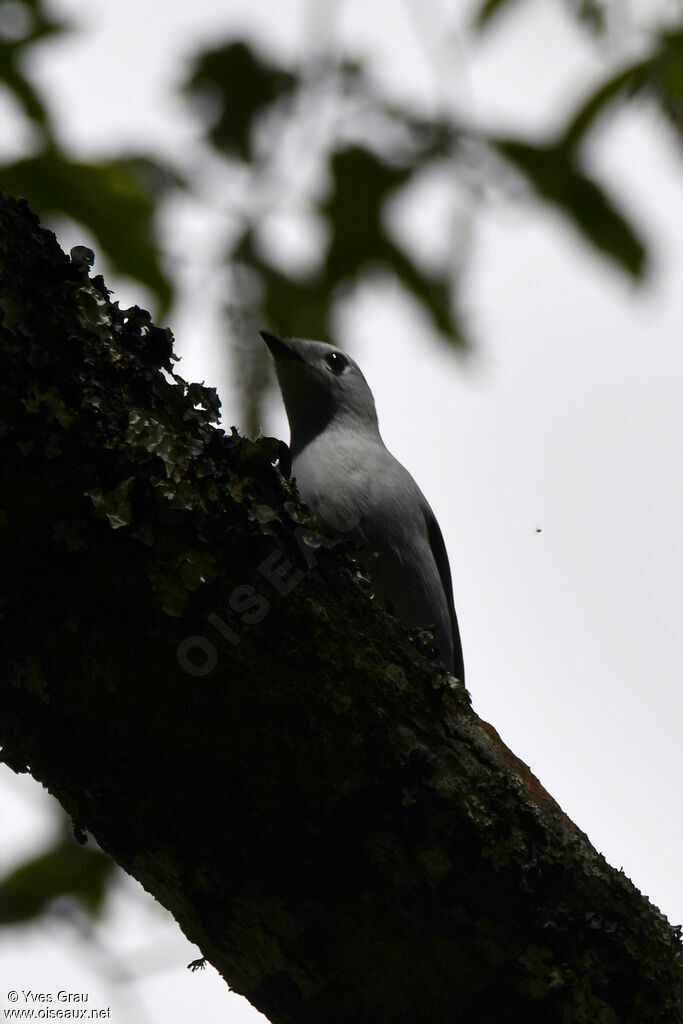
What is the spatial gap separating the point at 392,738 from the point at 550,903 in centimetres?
49

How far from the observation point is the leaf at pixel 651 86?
216 centimetres

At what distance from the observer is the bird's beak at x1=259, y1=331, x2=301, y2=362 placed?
559 cm

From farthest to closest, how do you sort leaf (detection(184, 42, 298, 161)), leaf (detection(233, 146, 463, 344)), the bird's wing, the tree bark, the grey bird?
the bird's wing
the grey bird
leaf (detection(184, 42, 298, 161))
leaf (detection(233, 146, 463, 344))
the tree bark

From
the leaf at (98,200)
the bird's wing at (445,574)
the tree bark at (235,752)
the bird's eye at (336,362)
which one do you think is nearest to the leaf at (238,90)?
the leaf at (98,200)

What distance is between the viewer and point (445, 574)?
5.69 metres

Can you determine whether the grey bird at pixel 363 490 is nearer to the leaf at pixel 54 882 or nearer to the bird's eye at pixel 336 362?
the bird's eye at pixel 336 362

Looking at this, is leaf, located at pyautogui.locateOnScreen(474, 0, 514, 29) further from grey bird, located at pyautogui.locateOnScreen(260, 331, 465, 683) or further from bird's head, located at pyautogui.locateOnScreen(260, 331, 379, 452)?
bird's head, located at pyautogui.locateOnScreen(260, 331, 379, 452)

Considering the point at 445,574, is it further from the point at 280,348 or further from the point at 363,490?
the point at 280,348

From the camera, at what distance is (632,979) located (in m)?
2.28

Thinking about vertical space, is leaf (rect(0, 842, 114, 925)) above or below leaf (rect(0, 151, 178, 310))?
below

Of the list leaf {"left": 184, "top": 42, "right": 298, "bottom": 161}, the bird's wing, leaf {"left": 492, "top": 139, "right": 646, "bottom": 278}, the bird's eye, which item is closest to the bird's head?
the bird's eye

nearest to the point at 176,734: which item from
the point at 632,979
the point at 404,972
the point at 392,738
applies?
the point at 392,738

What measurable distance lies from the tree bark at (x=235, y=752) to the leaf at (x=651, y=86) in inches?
43.9

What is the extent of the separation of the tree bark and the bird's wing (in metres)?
3.14
